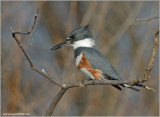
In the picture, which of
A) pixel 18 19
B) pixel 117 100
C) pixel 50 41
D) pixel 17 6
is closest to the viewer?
pixel 18 19

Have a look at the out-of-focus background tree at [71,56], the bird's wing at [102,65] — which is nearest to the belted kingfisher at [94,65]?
the bird's wing at [102,65]

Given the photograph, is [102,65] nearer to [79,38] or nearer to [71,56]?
[79,38]

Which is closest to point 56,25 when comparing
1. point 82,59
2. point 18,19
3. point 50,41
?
point 50,41

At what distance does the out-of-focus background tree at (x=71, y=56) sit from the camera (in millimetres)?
3373

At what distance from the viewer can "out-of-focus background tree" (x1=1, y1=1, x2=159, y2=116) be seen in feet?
11.1

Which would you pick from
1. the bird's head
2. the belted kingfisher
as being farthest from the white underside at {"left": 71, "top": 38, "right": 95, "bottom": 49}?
the belted kingfisher

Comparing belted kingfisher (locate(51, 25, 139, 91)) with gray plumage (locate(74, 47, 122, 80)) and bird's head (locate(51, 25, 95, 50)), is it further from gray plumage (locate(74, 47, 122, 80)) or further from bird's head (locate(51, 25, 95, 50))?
bird's head (locate(51, 25, 95, 50))

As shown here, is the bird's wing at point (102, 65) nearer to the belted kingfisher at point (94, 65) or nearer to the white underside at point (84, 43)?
the belted kingfisher at point (94, 65)

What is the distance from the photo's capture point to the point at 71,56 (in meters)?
3.53

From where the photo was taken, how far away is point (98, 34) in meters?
3.74

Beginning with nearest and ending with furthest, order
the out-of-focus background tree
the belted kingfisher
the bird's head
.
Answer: the belted kingfisher, the bird's head, the out-of-focus background tree

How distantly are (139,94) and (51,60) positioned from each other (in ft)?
4.24

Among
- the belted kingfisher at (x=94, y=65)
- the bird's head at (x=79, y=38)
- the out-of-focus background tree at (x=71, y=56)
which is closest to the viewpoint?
the belted kingfisher at (x=94, y=65)

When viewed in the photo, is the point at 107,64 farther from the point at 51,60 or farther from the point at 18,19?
the point at 51,60
